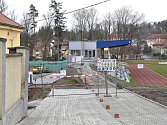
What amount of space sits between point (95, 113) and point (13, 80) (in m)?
4.73

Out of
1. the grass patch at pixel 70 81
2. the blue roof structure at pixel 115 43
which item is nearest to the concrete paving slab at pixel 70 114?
the grass patch at pixel 70 81

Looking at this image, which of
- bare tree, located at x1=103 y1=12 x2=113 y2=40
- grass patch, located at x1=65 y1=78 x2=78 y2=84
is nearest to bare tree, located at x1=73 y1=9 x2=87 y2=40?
bare tree, located at x1=103 y1=12 x2=113 y2=40

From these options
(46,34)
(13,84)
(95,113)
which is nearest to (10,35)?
(95,113)

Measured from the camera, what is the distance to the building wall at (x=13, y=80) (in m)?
10.8

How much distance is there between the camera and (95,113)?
1543 centimetres

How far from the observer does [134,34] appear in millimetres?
103812

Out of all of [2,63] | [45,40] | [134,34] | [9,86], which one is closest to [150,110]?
[9,86]

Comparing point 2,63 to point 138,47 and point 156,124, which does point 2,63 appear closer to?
point 156,124

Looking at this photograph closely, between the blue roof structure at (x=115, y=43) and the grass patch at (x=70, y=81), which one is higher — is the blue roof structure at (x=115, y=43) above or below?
above

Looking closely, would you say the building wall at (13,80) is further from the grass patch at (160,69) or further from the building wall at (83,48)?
the building wall at (83,48)

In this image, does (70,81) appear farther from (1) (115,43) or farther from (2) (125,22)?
(2) (125,22)

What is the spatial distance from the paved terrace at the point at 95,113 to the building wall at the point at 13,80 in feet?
3.95

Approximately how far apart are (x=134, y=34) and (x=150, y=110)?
292ft

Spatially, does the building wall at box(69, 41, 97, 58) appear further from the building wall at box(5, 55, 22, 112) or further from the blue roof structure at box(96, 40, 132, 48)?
the building wall at box(5, 55, 22, 112)
